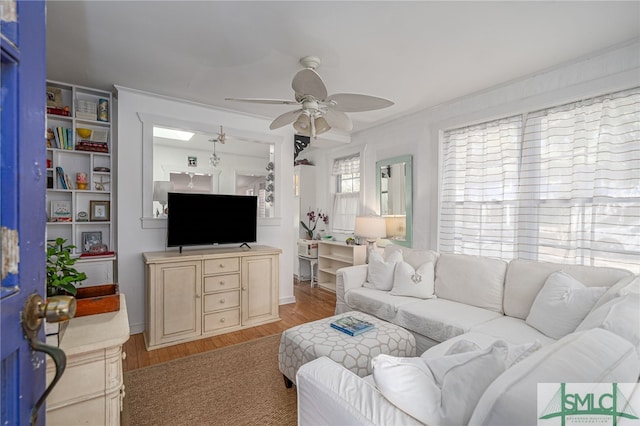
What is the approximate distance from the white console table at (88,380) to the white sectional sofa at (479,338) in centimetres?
74

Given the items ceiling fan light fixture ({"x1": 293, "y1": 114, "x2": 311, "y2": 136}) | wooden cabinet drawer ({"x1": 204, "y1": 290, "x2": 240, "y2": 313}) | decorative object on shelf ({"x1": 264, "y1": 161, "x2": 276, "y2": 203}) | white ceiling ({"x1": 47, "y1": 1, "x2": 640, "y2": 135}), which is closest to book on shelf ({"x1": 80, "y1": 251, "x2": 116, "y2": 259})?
wooden cabinet drawer ({"x1": 204, "y1": 290, "x2": 240, "y2": 313})

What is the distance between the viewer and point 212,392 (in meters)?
2.17

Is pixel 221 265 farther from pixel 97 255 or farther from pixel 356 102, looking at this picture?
pixel 356 102

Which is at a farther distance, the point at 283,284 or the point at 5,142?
the point at 283,284

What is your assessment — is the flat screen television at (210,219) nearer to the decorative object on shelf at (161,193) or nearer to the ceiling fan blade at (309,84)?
the decorative object on shelf at (161,193)

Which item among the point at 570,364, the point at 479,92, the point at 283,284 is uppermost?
the point at 479,92

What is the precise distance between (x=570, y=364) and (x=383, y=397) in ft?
1.90

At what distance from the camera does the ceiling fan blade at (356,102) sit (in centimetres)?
215

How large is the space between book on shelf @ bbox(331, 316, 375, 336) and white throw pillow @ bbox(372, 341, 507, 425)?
110 centimetres

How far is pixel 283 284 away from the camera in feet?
13.9

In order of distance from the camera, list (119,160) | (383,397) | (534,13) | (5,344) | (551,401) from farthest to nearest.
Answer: (119,160) < (534,13) < (383,397) < (551,401) < (5,344)

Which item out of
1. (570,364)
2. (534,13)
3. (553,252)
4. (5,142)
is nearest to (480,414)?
(570,364)

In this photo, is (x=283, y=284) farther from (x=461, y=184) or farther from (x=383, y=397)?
(x=383, y=397)

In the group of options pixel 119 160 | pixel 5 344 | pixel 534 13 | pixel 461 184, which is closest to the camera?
pixel 5 344
